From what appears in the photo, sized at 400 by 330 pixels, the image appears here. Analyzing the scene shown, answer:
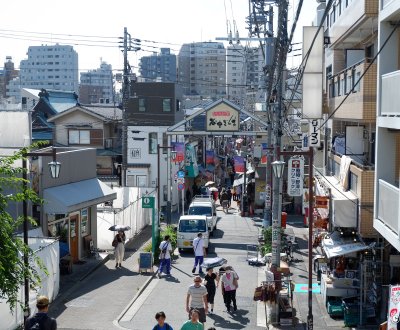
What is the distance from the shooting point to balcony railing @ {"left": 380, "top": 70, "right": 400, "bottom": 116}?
501 inches

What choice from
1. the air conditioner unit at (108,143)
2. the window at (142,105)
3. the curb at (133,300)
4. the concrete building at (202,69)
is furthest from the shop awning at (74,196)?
the concrete building at (202,69)

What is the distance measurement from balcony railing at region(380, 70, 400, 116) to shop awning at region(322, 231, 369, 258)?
4.24 m

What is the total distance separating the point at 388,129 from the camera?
47.5ft

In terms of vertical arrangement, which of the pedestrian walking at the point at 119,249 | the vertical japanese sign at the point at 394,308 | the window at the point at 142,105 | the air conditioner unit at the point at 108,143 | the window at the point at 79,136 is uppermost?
the window at the point at 142,105

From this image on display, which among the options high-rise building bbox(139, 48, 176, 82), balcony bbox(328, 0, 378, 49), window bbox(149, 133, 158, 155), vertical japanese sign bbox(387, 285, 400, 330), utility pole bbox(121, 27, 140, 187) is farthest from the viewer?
high-rise building bbox(139, 48, 176, 82)

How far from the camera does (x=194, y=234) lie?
2681 centimetres

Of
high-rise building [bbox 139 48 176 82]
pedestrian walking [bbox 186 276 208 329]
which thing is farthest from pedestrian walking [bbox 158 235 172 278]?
high-rise building [bbox 139 48 176 82]

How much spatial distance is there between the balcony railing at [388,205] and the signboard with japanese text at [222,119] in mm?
21472

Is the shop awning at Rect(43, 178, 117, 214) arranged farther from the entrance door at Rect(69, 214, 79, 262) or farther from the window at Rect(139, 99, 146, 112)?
the window at Rect(139, 99, 146, 112)

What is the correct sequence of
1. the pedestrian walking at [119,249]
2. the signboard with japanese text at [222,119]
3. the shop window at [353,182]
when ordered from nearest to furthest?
the shop window at [353,182] < the pedestrian walking at [119,249] < the signboard with japanese text at [222,119]

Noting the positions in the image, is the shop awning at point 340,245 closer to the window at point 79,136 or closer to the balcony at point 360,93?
the balcony at point 360,93

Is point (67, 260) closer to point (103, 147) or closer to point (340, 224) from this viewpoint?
point (340, 224)

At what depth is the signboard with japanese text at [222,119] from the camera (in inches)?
1406

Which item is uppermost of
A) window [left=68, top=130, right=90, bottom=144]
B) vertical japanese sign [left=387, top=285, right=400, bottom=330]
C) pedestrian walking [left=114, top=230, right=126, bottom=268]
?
window [left=68, top=130, right=90, bottom=144]
